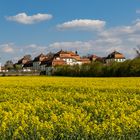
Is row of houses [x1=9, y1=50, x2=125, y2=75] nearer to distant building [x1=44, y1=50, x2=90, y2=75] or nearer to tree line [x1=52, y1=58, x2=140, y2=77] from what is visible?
distant building [x1=44, y1=50, x2=90, y2=75]

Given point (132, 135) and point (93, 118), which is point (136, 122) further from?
point (93, 118)

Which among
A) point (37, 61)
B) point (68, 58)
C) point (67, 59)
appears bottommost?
point (37, 61)

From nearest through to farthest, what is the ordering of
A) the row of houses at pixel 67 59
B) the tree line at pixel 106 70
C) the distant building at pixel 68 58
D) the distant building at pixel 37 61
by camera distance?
the tree line at pixel 106 70 → the distant building at pixel 68 58 → the row of houses at pixel 67 59 → the distant building at pixel 37 61

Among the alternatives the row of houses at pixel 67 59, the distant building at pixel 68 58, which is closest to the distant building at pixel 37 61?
the row of houses at pixel 67 59

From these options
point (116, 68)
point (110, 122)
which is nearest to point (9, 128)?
point (110, 122)

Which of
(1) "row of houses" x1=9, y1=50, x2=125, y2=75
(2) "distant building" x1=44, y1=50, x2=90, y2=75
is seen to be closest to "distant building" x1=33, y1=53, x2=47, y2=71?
(1) "row of houses" x1=9, y1=50, x2=125, y2=75

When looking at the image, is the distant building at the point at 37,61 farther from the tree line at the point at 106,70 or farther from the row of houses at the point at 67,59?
the tree line at the point at 106,70

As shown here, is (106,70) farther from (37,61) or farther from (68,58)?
(37,61)

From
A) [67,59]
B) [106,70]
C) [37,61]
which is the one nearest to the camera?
[106,70]

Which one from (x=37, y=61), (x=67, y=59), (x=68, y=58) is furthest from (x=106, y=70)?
(x=37, y=61)

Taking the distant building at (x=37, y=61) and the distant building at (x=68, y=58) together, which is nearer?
the distant building at (x=68, y=58)

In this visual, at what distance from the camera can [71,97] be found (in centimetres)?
1823

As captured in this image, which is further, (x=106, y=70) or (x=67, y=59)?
(x=67, y=59)

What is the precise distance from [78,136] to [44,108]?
183 inches
